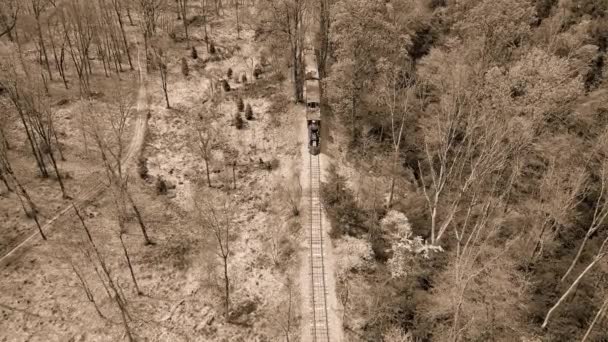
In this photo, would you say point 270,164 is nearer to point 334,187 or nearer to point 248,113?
point 334,187

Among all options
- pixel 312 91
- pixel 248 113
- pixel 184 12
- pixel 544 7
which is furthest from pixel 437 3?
pixel 184 12

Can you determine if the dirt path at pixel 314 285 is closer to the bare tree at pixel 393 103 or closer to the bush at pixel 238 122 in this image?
the bare tree at pixel 393 103

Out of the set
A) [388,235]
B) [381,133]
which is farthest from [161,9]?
[388,235]

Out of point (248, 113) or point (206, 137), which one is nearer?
point (206, 137)

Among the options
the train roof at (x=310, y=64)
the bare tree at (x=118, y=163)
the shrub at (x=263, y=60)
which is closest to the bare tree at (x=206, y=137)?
the bare tree at (x=118, y=163)

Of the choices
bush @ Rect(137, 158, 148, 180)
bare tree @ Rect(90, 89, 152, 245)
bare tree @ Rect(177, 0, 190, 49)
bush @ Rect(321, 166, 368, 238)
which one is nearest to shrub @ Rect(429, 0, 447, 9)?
bush @ Rect(321, 166, 368, 238)

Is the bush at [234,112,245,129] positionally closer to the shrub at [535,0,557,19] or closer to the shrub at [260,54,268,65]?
the shrub at [260,54,268,65]
